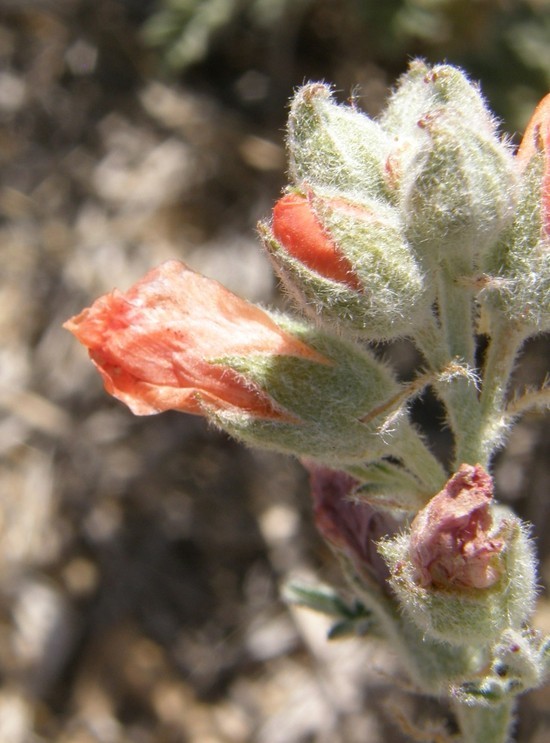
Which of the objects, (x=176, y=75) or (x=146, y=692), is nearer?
(x=146, y=692)

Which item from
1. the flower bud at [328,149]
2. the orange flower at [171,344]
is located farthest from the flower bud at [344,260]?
the orange flower at [171,344]

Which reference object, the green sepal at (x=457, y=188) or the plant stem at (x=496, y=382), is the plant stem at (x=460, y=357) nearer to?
the plant stem at (x=496, y=382)

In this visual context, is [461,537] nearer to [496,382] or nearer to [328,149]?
[496,382]

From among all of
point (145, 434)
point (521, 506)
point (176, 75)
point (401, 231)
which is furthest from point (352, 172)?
point (176, 75)

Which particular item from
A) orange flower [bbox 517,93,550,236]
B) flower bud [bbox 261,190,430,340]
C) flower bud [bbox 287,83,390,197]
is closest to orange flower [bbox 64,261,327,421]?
flower bud [bbox 261,190,430,340]

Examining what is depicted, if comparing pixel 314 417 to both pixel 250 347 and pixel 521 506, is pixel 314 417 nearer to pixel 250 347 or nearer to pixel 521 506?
pixel 250 347

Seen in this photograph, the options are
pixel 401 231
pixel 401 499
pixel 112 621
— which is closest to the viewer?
pixel 401 231

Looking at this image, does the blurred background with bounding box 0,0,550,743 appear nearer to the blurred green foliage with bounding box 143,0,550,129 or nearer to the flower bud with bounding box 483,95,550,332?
the blurred green foliage with bounding box 143,0,550,129
